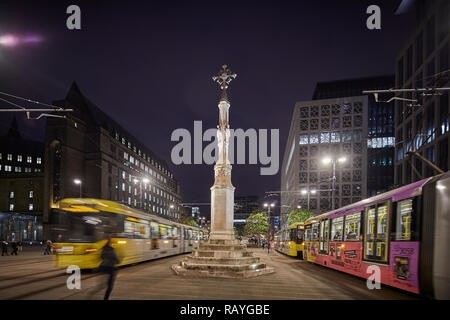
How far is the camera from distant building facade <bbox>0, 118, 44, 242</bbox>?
5950 cm

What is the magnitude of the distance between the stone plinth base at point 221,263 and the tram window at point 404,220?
6.24 m

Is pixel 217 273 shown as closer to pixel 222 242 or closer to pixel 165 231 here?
pixel 222 242

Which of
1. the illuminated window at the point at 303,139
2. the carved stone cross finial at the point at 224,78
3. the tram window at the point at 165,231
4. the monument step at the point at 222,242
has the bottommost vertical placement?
the tram window at the point at 165,231

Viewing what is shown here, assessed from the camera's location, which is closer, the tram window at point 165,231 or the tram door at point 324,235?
the tram door at point 324,235

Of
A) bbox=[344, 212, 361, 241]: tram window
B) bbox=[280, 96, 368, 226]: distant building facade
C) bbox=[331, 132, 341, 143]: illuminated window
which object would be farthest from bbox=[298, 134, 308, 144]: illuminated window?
bbox=[344, 212, 361, 241]: tram window

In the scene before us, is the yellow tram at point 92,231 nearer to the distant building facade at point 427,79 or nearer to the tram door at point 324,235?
the tram door at point 324,235

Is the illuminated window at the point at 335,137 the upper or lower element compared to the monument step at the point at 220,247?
upper

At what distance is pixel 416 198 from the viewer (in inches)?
364

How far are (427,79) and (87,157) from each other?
62576 mm

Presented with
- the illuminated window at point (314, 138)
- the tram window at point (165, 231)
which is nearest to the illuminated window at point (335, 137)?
the illuminated window at point (314, 138)

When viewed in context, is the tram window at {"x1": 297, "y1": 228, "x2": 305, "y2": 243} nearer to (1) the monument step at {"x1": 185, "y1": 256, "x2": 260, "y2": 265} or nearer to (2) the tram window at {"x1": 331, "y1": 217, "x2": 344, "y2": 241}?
(2) the tram window at {"x1": 331, "y1": 217, "x2": 344, "y2": 241}

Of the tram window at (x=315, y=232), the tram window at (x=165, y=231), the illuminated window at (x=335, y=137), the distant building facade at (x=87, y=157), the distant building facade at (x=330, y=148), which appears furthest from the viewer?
the illuminated window at (x=335, y=137)

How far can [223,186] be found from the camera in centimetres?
1652

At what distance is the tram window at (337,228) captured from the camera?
1574cm
